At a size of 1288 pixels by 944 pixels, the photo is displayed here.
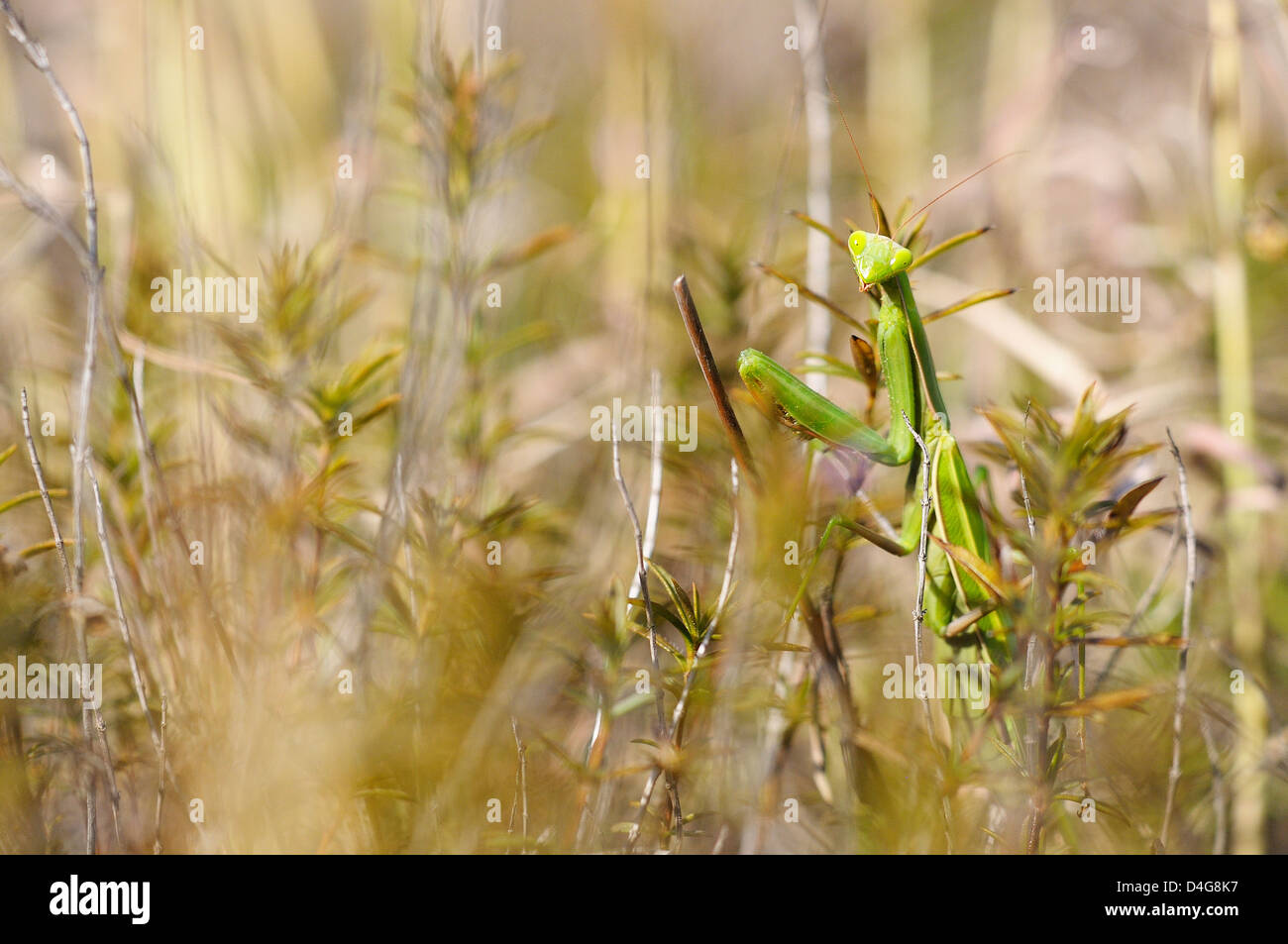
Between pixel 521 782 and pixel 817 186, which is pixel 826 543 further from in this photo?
pixel 817 186

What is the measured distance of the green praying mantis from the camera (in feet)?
2.87

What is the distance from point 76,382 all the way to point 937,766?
4.42 feet

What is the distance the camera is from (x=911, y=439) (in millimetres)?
950
